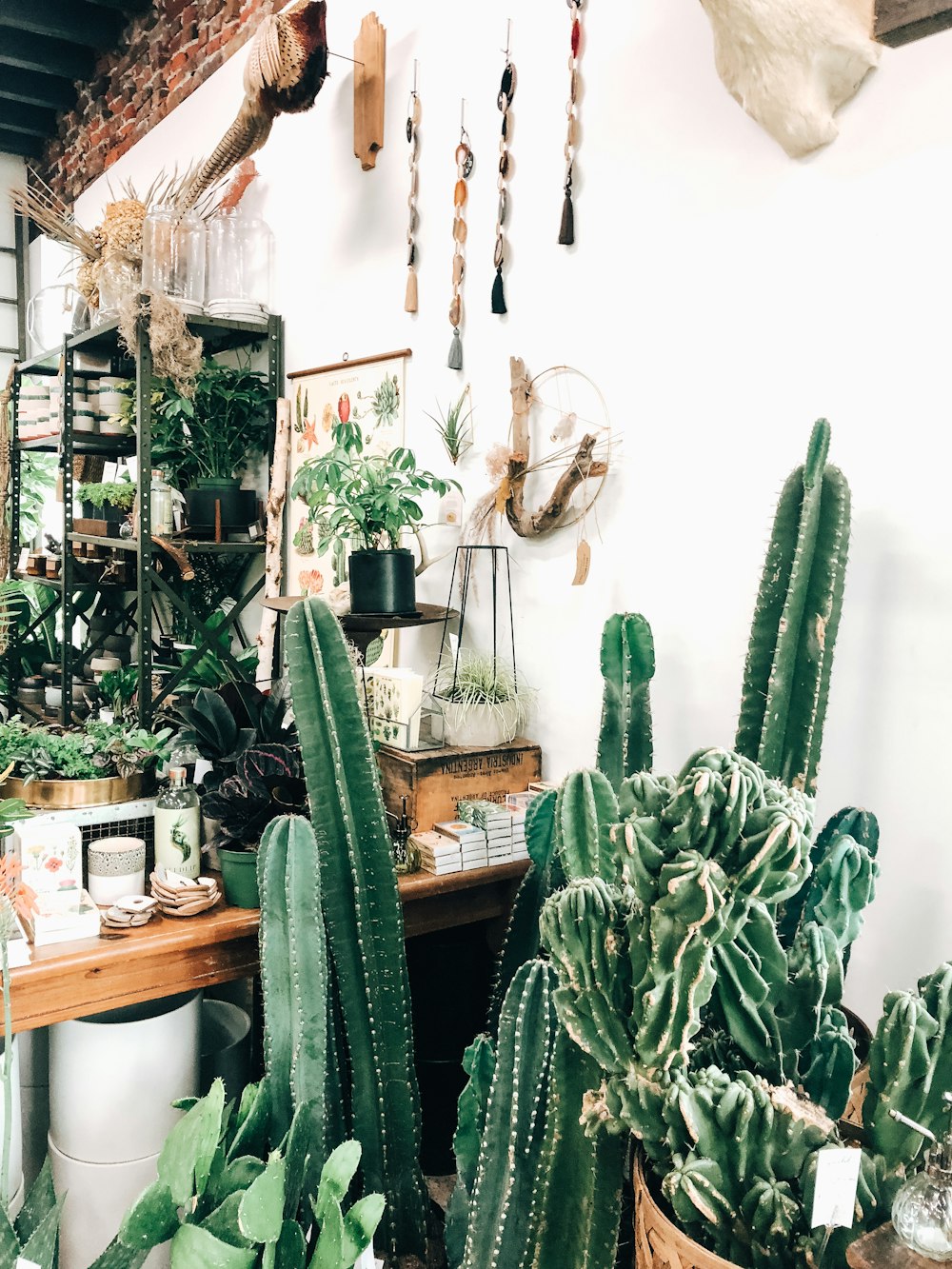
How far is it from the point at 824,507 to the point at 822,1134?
2.75 ft

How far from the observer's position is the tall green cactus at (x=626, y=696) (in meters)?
1.71

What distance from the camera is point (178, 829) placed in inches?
74.5

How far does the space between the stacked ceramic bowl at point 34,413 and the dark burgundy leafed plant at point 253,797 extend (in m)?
2.64

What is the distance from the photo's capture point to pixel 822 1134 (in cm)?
107

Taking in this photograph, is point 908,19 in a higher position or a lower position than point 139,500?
higher

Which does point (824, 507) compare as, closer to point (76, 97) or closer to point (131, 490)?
point (131, 490)

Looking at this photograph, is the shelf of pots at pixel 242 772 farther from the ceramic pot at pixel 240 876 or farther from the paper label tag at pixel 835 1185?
the paper label tag at pixel 835 1185

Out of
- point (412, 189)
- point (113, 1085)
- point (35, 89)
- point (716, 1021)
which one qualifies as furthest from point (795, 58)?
point (35, 89)

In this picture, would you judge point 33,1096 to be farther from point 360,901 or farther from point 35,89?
point 35,89

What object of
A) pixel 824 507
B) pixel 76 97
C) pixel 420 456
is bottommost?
pixel 824 507

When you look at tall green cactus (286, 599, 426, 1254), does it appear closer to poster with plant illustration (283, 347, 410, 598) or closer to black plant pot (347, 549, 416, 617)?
black plant pot (347, 549, 416, 617)

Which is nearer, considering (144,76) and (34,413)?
(34,413)

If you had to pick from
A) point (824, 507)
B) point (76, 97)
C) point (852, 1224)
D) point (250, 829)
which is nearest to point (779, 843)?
point (852, 1224)

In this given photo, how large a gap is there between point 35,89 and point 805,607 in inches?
211
